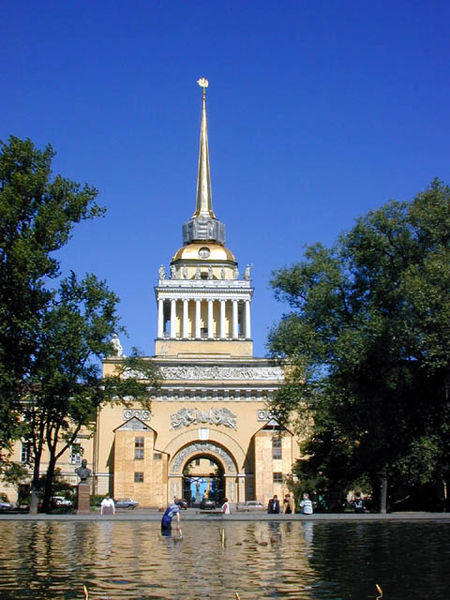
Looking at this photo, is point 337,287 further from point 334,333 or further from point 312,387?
point 312,387

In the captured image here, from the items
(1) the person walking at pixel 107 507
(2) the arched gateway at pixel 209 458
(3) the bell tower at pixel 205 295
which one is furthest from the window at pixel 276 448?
(1) the person walking at pixel 107 507

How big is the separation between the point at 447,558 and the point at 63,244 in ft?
74.2

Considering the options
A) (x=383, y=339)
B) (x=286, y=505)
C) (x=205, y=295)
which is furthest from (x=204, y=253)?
(x=383, y=339)

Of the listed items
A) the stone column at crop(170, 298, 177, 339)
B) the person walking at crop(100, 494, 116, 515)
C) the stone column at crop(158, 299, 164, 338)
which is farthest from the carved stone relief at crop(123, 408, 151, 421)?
the person walking at crop(100, 494, 116, 515)

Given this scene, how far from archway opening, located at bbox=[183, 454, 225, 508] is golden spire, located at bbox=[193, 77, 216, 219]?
936 inches

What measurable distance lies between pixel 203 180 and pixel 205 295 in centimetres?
1454

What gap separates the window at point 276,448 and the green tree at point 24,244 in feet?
76.0

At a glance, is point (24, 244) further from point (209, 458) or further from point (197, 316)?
point (197, 316)

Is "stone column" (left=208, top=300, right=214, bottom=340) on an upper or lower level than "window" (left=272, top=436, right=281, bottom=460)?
upper

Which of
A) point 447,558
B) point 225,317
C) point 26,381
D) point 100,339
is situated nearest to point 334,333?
point 100,339

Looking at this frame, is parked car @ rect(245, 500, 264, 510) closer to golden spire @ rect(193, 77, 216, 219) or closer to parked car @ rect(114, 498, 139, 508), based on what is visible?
parked car @ rect(114, 498, 139, 508)

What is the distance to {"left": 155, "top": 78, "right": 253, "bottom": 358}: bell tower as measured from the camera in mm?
69312

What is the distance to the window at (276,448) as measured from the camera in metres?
52.0

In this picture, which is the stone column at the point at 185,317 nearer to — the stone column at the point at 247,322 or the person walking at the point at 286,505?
the stone column at the point at 247,322
